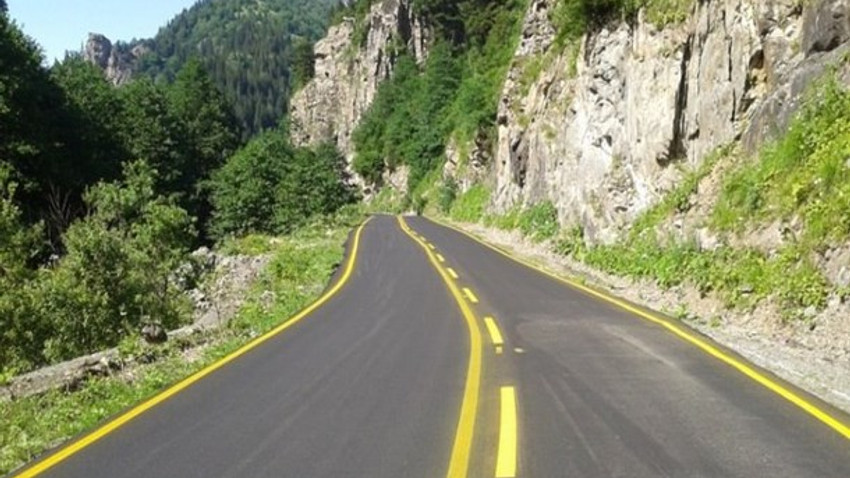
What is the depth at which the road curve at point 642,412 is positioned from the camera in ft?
17.8

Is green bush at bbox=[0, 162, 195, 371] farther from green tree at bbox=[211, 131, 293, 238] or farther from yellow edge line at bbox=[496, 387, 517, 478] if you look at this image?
green tree at bbox=[211, 131, 293, 238]

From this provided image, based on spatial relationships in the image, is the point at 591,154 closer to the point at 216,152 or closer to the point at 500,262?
the point at 500,262

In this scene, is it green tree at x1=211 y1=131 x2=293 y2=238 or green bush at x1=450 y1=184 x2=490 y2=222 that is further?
green tree at x1=211 y1=131 x2=293 y2=238

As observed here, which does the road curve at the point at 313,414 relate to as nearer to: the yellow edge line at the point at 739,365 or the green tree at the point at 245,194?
the yellow edge line at the point at 739,365

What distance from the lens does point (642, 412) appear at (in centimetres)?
673

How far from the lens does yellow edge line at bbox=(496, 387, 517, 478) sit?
17.6ft

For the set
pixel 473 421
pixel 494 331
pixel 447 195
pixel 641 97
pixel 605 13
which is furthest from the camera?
pixel 447 195

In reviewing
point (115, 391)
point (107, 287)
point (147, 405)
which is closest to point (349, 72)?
point (107, 287)

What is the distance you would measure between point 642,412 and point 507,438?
4.91 ft

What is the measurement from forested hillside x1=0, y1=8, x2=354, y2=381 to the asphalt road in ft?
→ 17.2

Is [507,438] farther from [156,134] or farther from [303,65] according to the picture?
[303,65]

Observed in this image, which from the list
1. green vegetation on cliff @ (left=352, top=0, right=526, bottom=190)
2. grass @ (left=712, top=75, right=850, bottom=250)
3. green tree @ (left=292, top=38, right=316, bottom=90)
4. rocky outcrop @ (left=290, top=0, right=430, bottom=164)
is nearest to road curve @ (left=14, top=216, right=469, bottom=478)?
grass @ (left=712, top=75, right=850, bottom=250)

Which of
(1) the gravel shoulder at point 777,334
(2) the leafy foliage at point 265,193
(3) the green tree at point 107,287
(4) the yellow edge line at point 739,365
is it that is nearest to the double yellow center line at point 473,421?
(4) the yellow edge line at point 739,365

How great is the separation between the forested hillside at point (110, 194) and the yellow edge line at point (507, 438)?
25.6ft
